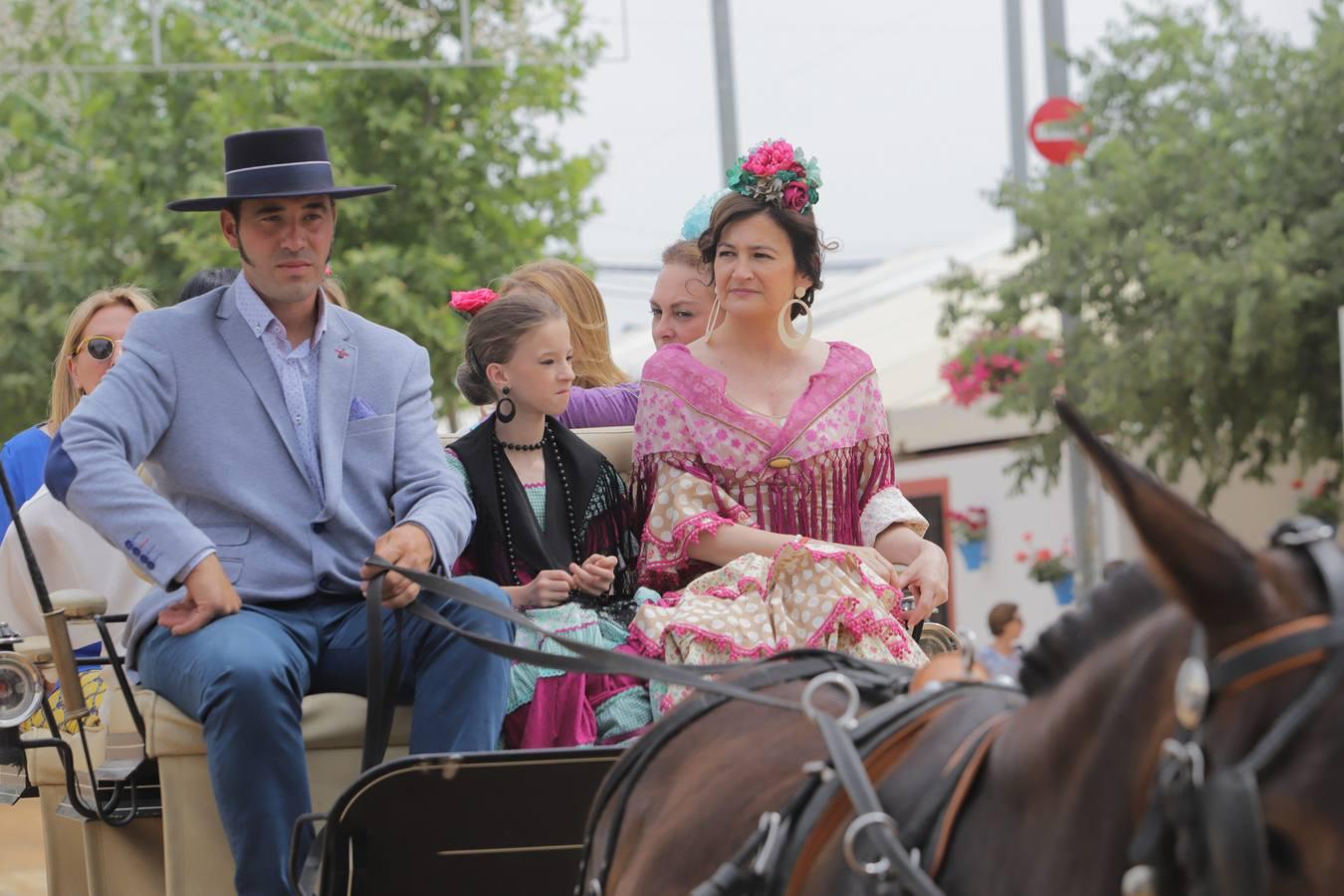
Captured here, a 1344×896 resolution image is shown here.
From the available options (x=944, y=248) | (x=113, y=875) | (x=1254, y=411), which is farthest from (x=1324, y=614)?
(x=944, y=248)

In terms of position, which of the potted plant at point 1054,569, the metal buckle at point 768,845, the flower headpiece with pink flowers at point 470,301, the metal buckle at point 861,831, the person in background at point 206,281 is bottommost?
the potted plant at point 1054,569

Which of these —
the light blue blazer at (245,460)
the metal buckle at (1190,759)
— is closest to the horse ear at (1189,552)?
the metal buckle at (1190,759)

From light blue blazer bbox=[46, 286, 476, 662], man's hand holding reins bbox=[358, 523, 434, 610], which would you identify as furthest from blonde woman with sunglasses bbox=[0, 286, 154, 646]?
man's hand holding reins bbox=[358, 523, 434, 610]

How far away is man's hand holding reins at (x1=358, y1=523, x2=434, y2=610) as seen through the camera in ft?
12.2

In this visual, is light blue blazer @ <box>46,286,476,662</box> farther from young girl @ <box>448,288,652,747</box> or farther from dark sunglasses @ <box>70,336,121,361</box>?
dark sunglasses @ <box>70,336,121,361</box>

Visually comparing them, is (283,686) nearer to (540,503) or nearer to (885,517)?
(540,503)

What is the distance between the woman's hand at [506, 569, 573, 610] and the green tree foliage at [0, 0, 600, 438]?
7.82 m

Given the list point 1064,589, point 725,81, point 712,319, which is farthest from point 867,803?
point 1064,589

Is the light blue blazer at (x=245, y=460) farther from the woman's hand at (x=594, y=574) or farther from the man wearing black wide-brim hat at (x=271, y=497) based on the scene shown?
the woman's hand at (x=594, y=574)

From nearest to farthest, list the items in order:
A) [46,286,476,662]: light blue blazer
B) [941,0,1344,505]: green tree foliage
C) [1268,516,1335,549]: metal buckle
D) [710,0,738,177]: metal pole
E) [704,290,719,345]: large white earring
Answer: [1268,516,1335,549]: metal buckle, [46,286,476,662]: light blue blazer, [704,290,719,345]: large white earring, [710,0,738,177]: metal pole, [941,0,1344,505]: green tree foliage

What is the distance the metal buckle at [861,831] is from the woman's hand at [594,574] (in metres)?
2.08

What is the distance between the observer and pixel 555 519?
174 inches

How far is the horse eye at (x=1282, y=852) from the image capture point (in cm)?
160

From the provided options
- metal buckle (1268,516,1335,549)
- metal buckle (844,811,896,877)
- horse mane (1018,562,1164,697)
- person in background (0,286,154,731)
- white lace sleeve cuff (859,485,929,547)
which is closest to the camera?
metal buckle (1268,516,1335,549)
